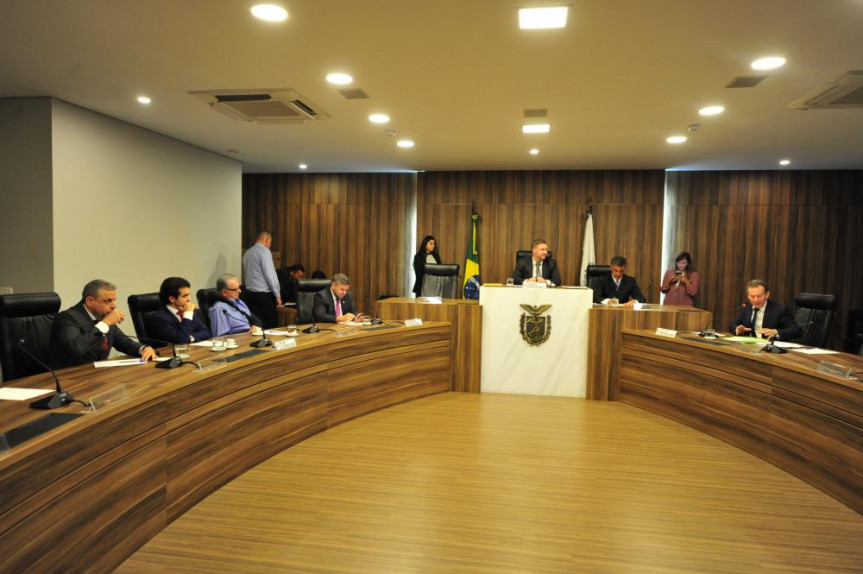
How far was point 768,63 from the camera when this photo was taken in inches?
139

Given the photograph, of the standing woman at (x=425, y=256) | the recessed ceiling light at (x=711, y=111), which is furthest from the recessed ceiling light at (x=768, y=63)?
the standing woman at (x=425, y=256)

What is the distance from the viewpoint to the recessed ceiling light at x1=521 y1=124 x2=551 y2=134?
17.7 ft

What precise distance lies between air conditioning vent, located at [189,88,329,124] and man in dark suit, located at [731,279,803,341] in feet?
13.5

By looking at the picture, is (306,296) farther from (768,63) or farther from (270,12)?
(768,63)

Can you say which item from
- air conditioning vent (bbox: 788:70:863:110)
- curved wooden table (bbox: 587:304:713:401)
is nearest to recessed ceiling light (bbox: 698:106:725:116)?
air conditioning vent (bbox: 788:70:863:110)

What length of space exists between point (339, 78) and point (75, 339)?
2547 mm

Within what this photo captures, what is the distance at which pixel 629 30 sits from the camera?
3096mm

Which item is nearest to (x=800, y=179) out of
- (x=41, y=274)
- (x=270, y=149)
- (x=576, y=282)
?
(x=576, y=282)

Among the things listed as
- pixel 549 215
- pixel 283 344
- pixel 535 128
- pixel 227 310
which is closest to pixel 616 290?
pixel 535 128

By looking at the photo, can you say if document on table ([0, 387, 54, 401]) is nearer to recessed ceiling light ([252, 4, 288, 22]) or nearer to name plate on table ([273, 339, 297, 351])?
name plate on table ([273, 339, 297, 351])

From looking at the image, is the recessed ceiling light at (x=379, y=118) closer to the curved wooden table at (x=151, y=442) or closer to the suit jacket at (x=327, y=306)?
the suit jacket at (x=327, y=306)

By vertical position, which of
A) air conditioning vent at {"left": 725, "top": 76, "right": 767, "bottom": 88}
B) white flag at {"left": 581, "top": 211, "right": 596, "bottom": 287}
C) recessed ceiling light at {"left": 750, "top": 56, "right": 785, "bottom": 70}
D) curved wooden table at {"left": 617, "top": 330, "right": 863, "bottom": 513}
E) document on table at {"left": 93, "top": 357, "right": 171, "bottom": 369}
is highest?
air conditioning vent at {"left": 725, "top": 76, "right": 767, "bottom": 88}

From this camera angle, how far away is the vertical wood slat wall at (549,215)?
8227 mm

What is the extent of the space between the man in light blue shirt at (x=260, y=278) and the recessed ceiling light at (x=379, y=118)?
2.53 m
